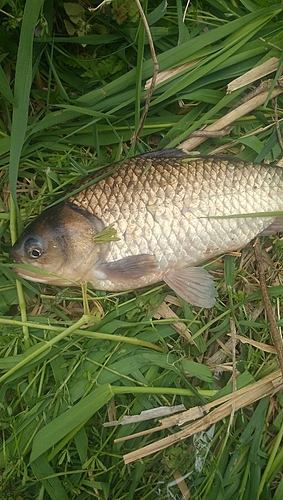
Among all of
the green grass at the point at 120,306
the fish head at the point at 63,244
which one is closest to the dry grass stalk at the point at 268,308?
the green grass at the point at 120,306

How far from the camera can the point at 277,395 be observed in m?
2.25

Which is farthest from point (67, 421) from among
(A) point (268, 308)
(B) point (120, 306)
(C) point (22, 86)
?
(C) point (22, 86)

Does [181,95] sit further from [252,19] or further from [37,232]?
[37,232]

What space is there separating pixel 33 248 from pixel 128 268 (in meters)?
0.44

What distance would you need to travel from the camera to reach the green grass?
2.09m

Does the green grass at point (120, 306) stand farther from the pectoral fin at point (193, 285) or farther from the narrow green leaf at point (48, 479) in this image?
the pectoral fin at point (193, 285)

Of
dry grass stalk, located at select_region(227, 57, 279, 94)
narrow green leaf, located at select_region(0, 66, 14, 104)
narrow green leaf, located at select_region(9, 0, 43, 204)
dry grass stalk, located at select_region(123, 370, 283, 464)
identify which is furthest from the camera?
dry grass stalk, located at select_region(227, 57, 279, 94)

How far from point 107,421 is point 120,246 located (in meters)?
0.87

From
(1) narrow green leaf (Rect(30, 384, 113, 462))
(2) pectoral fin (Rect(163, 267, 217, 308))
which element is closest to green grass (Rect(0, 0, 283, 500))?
(1) narrow green leaf (Rect(30, 384, 113, 462))

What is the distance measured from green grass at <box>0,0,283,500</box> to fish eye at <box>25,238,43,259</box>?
0.20m

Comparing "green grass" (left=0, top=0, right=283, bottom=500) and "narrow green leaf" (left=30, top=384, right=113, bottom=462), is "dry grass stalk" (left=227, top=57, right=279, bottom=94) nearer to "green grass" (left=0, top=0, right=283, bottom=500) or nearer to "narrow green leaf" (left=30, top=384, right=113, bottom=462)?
"green grass" (left=0, top=0, right=283, bottom=500)

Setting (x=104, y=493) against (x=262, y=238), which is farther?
(x=262, y=238)

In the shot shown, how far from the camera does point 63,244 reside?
2043 millimetres

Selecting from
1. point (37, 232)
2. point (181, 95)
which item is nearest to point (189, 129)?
point (181, 95)
